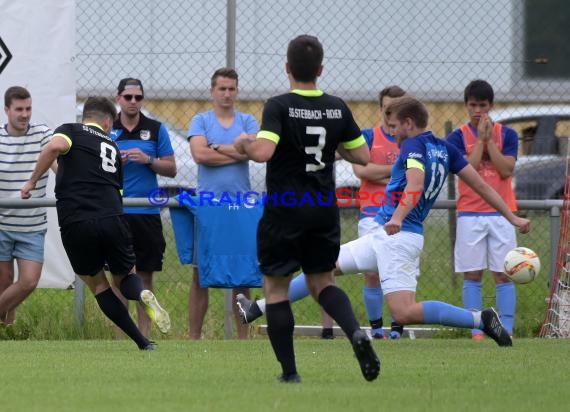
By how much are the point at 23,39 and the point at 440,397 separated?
6356mm

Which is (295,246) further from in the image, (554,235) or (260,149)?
(554,235)

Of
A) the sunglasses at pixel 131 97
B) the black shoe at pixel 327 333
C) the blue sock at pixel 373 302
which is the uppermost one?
the sunglasses at pixel 131 97

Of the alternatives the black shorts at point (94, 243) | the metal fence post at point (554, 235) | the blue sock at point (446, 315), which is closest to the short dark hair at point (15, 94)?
the black shorts at point (94, 243)

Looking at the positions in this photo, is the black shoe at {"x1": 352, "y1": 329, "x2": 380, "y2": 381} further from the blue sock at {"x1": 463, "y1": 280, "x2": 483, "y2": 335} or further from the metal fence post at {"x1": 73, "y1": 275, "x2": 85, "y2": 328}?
the metal fence post at {"x1": 73, "y1": 275, "x2": 85, "y2": 328}

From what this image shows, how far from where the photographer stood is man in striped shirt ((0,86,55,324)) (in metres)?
10.6

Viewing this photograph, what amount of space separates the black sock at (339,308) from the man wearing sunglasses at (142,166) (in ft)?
13.2

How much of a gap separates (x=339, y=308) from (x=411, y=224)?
227cm

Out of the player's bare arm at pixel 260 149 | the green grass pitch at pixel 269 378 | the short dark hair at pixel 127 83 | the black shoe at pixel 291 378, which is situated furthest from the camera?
the short dark hair at pixel 127 83

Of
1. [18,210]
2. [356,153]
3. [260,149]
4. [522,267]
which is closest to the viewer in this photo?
[260,149]

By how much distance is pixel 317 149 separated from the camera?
6.80m

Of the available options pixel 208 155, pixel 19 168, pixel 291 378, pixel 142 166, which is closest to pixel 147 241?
pixel 142 166

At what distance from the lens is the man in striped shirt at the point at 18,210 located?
416 inches

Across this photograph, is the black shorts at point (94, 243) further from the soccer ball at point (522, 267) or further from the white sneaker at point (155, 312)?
the soccer ball at point (522, 267)

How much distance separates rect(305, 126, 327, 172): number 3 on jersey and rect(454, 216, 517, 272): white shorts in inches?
151
